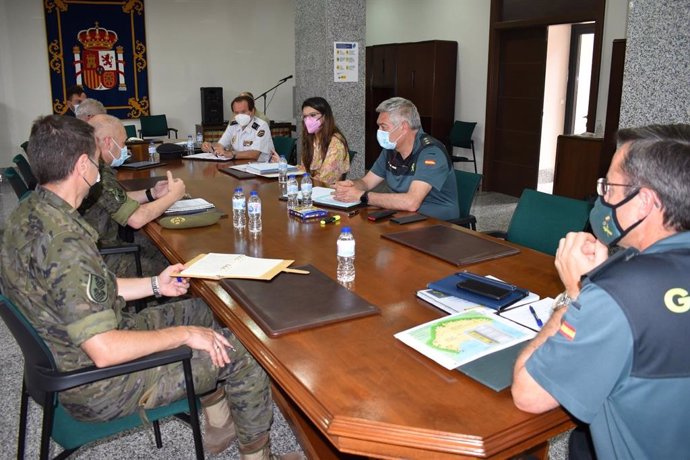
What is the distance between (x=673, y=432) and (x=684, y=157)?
543mm

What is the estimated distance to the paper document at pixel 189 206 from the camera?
2887 mm

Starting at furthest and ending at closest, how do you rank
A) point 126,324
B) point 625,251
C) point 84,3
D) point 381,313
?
1. point 84,3
2. point 126,324
3. point 381,313
4. point 625,251

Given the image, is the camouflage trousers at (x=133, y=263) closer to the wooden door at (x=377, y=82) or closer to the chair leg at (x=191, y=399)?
the chair leg at (x=191, y=399)

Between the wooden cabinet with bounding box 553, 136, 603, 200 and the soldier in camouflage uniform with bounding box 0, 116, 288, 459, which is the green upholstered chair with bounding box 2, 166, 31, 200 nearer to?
the soldier in camouflage uniform with bounding box 0, 116, 288, 459

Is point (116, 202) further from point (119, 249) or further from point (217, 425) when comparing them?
point (217, 425)

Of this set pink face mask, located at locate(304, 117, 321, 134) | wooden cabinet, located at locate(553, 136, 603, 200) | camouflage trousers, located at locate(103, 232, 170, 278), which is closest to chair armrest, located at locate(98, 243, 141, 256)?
camouflage trousers, located at locate(103, 232, 170, 278)

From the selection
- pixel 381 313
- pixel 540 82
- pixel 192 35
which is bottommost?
pixel 381 313

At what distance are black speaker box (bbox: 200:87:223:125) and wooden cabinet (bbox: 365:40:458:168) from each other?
2.46 meters

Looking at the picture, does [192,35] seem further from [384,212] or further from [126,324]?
[126,324]

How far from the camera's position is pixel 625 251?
3.80ft

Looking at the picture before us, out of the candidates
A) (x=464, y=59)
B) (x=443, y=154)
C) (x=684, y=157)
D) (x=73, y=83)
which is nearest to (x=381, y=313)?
(x=684, y=157)

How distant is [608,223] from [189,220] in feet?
6.15

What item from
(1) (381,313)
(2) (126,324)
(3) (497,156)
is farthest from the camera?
(3) (497,156)

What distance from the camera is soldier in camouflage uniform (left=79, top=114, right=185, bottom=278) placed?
8.93ft
